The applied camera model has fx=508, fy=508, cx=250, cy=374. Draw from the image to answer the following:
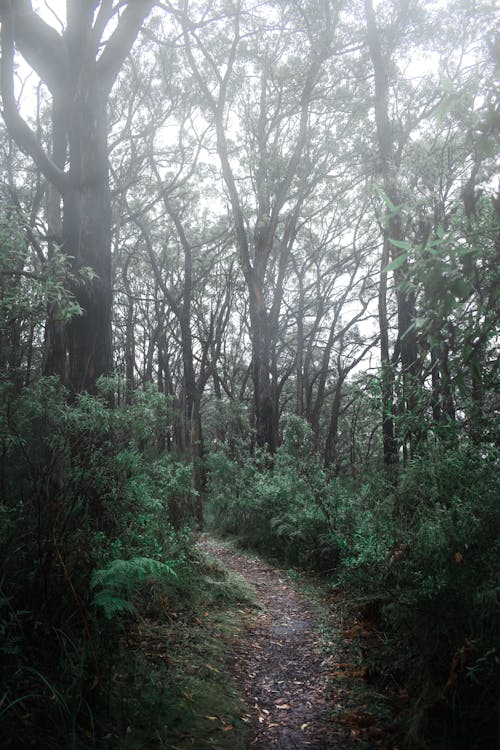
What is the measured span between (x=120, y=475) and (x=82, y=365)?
220cm

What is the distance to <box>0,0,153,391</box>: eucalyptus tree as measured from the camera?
6.73 meters

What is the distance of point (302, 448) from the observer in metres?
12.5

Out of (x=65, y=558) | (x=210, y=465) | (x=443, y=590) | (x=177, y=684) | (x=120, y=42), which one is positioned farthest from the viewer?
(x=210, y=465)

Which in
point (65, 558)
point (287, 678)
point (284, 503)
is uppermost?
point (65, 558)

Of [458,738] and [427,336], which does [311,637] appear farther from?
[427,336]

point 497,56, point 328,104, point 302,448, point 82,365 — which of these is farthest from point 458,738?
point 328,104

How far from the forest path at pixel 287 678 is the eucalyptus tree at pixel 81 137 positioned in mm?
3633

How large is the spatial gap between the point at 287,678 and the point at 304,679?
148mm

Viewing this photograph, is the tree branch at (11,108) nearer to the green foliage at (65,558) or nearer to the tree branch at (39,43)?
the tree branch at (39,43)

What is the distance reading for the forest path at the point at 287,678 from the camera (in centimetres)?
335

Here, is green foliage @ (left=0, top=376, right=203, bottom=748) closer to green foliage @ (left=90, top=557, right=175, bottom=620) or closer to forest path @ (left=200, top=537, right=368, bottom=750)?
green foliage @ (left=90, top=557, right=175, bottom=620)

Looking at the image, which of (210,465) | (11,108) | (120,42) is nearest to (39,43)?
(120,42)

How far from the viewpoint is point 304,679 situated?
427 centimetres

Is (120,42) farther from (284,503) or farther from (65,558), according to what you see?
(284,503)
